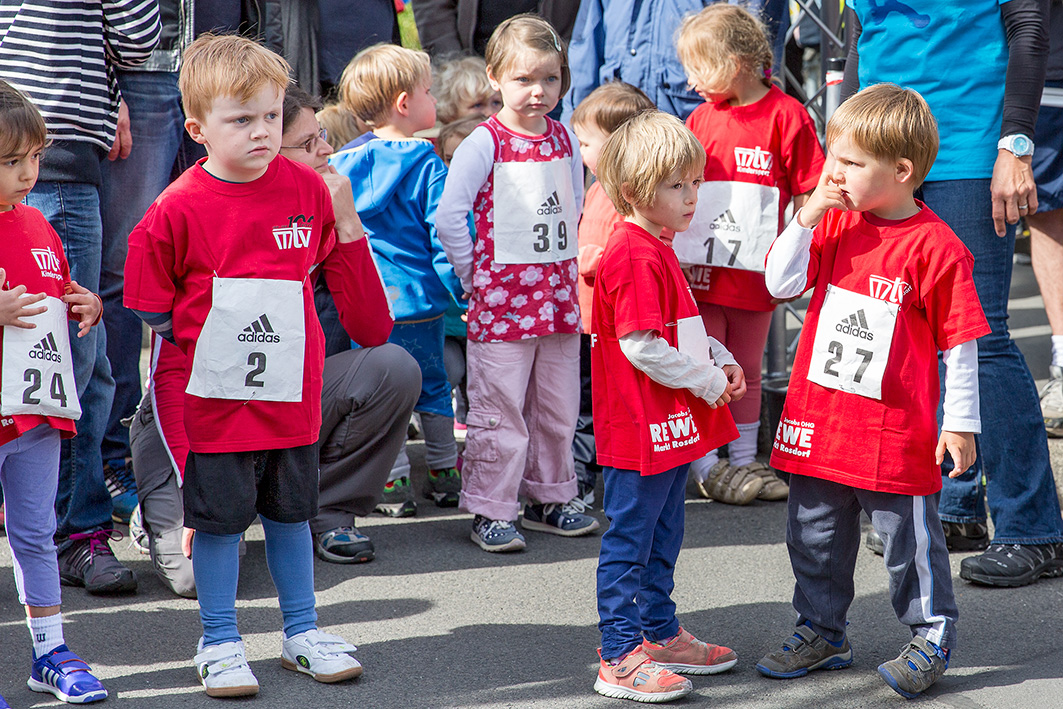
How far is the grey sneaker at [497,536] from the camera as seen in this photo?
13.2 feet

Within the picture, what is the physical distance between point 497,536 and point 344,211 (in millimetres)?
1301

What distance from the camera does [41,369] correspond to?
2842mm

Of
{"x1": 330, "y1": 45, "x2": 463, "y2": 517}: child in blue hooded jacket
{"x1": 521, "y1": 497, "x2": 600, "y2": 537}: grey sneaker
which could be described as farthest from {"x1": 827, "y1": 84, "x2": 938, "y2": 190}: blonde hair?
{"x1": 521, "y1": 497, "x2": 600, "y2": 537}: grey sneaker

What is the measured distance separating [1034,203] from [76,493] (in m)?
3.02

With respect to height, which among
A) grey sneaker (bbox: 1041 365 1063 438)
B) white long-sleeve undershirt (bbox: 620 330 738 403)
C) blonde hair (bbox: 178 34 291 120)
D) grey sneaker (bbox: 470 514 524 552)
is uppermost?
blonde hair (bbox: 178 34 291 120)

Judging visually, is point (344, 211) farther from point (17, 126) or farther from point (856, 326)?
Answer: point (856, 326)

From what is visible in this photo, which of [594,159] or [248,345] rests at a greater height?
[594,159]

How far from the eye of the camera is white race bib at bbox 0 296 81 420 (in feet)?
9.16

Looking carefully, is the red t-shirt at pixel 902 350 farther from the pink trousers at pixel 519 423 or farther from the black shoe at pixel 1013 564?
the pink trousers at pixel 519 423

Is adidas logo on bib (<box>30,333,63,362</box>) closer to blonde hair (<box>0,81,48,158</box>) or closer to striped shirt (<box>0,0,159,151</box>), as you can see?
blonde hair (<box>0,81,48,158</box>)

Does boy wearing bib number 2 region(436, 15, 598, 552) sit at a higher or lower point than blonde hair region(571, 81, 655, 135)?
lower

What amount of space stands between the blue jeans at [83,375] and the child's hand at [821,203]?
6.97 ft

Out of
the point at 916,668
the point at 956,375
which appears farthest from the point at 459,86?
the point at 916,668

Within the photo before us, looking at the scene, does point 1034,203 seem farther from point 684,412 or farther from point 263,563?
point 263,563
